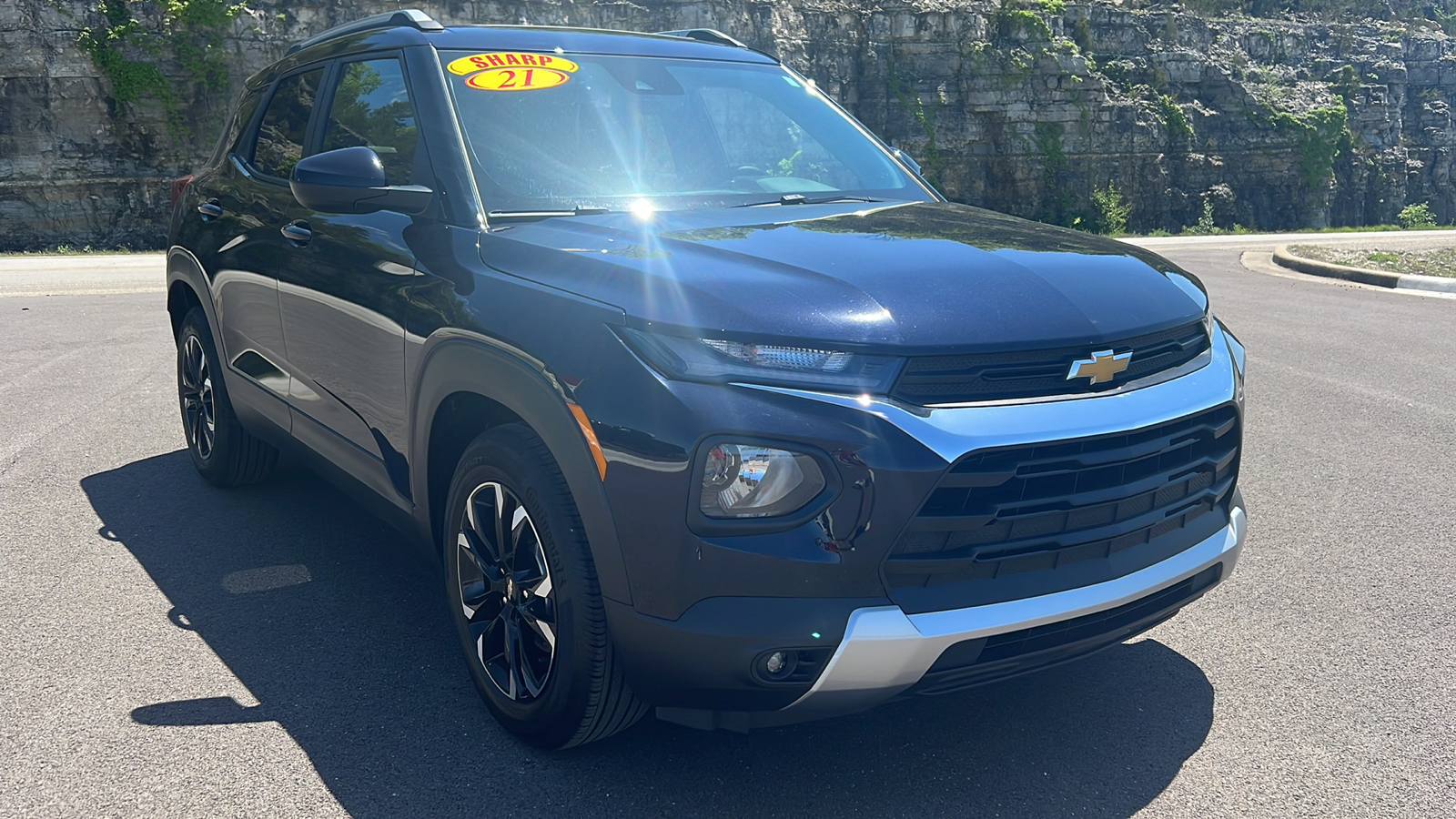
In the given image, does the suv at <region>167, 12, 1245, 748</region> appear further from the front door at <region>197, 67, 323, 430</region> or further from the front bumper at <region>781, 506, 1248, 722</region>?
→ the front door at <region>197, 67, 323, 430</region>

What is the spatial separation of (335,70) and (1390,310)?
11244 mm

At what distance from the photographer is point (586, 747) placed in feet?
9.44

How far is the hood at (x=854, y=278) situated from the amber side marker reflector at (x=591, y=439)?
24 cm

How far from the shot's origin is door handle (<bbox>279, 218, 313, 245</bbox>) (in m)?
3.81

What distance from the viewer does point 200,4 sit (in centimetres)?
2567

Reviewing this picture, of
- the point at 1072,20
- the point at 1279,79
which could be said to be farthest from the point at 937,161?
the point at 1279,79

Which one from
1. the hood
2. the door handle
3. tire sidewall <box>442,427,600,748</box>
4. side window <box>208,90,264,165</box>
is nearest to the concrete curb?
the hood

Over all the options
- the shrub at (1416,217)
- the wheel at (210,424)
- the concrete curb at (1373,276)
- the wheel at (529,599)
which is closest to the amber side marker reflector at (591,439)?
the wheel at (529,599)

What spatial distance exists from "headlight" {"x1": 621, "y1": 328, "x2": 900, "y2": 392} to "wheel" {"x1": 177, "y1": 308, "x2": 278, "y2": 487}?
3243 millimetres

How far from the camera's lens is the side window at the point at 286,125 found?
4.20 metres

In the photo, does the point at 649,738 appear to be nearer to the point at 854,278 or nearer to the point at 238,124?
the point at 854,278

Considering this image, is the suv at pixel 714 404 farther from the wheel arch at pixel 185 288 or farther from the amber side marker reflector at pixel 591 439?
the wheel arch at pixel 185 288

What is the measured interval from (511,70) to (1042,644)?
2354 millimetres

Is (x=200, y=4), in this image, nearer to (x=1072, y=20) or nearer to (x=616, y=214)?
(x=1072, y=20)
